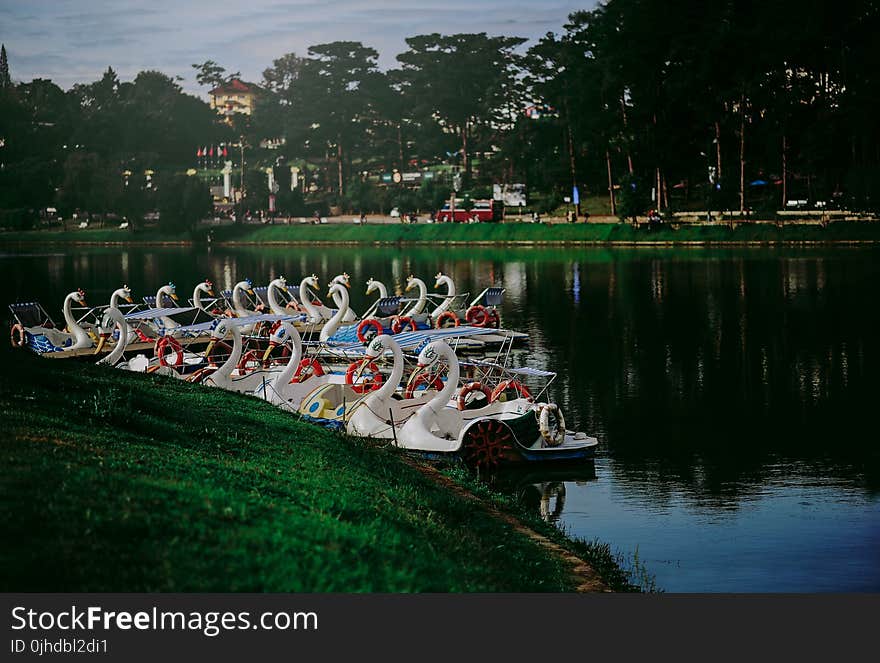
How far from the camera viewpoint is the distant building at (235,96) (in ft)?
546

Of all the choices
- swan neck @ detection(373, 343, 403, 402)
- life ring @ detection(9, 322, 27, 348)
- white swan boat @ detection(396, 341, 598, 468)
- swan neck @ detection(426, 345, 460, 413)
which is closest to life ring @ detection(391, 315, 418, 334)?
life ring @ detection(9, 322, 27, 348)

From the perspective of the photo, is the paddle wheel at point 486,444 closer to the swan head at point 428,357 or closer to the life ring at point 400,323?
the swan head at point 428,357

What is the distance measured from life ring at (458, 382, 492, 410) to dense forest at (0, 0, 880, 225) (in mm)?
59314

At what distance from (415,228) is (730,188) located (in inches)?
1128

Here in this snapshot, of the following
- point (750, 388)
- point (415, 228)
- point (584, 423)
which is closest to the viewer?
point (584, 423)

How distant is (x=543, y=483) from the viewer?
2061cm

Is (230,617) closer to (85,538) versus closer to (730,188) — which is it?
(85,538)

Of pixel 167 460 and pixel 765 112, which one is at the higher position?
pixel 765 112

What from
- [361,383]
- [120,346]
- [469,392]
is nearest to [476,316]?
[120,346]

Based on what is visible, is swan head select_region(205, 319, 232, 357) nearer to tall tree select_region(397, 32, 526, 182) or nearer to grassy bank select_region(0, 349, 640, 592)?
grassy bank select_region(0, 349, 640, 592)

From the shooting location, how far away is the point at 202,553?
10.5 meters

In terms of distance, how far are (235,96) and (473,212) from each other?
9082cm

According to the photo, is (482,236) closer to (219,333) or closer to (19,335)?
(19,335)

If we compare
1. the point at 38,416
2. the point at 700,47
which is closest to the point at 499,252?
the point at 700,47
